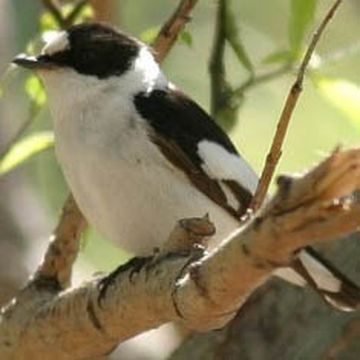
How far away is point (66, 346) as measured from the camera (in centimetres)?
262

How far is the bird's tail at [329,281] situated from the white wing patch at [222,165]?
20cm

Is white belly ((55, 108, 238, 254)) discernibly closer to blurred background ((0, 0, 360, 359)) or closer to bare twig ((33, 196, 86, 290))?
bare twig ((33, 196, 86, 290))

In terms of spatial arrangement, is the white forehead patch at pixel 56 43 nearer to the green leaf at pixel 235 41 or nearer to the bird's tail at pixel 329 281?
the green leaf at pixel 235 41

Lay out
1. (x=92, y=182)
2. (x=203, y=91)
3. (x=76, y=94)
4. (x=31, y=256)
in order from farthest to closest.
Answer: (x=203, y=91) < (x=31, y=256) < (x=76, y=94) < (x=92, y=182)

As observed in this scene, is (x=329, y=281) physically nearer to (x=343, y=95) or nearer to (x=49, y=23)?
(x=343, y=95)

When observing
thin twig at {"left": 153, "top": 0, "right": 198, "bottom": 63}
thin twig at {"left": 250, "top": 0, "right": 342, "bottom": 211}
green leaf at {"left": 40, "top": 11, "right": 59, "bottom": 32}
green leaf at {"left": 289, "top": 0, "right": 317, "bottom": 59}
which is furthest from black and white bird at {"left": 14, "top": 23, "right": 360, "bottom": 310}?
thin twig at {"left": 250, "top": 0, "right": 342, "bottom": 211}

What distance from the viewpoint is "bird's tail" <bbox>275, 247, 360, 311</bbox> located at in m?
2.64

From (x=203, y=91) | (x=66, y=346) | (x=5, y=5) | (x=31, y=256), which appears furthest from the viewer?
(x=203, y=91)

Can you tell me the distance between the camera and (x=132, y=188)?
2.93 metres

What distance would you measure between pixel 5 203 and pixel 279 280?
995 mm

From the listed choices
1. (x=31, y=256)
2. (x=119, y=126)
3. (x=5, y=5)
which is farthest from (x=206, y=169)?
(x=5, y=5)

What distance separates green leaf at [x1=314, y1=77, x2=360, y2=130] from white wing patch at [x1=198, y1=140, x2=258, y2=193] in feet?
1.05

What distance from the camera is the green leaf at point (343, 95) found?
2752mm

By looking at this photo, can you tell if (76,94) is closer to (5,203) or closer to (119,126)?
(119,126)
